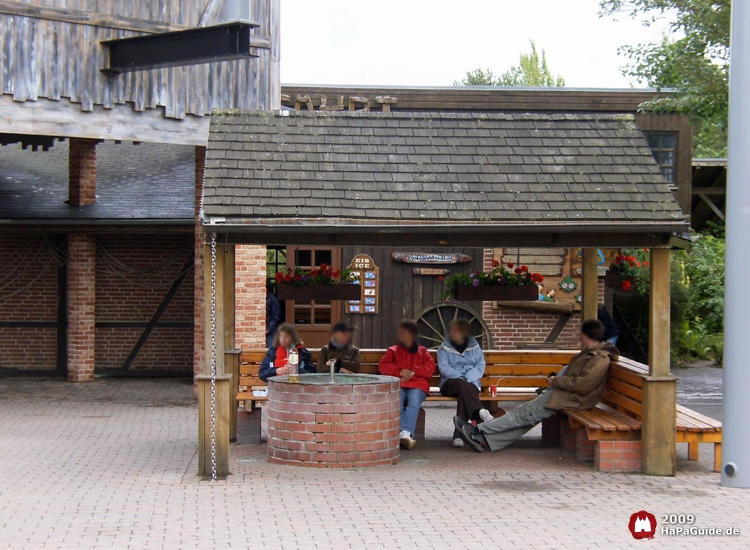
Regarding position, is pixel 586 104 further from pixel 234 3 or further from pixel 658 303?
pixel 658 303

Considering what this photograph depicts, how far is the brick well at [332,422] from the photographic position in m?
8.88

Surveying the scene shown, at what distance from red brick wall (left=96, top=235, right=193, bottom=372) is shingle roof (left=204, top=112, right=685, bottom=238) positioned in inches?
297

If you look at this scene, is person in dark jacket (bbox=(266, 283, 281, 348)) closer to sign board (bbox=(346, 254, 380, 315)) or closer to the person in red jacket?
sign board (bbox=(346, 254, 380, 315))

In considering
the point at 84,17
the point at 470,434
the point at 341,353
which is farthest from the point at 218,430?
the point at 84,17

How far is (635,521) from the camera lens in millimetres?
6992

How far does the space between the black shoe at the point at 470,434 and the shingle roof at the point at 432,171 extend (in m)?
2.31

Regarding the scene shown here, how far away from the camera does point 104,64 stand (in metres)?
13.2

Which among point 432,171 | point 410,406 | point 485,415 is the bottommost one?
point 485,415

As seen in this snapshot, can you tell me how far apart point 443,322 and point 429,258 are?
117 cm

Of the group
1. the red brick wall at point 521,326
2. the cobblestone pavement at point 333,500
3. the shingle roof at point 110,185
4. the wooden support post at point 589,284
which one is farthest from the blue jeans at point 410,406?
the red brick wall at point 521,326

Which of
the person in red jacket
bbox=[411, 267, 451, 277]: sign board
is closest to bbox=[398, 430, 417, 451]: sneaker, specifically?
the person in red jacket

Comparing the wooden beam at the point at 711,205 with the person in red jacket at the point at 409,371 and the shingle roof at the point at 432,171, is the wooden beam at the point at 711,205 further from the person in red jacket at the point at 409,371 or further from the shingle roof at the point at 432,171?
the person in red jacket at the point at 409,371

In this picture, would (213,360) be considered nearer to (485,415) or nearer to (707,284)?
(485,415)

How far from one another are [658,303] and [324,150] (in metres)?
3.50
